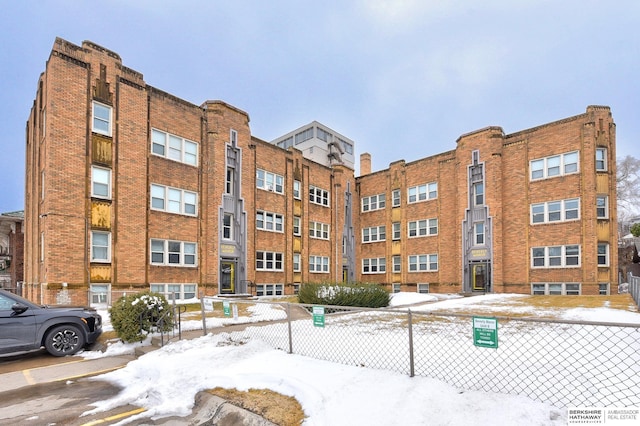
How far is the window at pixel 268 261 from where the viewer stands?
2762cm

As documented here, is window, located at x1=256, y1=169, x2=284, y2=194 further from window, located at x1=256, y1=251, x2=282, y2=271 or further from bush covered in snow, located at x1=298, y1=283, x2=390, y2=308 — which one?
bush covered in snow, located at x1=298, y1=283, x2=390, y2=308

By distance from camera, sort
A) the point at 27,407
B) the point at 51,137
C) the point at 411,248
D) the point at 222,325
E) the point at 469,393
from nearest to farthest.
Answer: the point at 469,393 < the point at 27,407 < the point at 222,325 < the point at 51,137 < the point at 411,248

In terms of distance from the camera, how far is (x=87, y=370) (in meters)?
7.93

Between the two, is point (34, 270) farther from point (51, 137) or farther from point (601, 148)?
→ point (601, 148)

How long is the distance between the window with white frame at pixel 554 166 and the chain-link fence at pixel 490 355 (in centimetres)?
1987

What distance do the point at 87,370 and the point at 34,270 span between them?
16.0 meters

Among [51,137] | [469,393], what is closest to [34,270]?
[51,137]

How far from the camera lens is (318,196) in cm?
3359

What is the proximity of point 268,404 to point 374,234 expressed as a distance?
105 ft

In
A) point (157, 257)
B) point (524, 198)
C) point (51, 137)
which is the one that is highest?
point (51, 137)

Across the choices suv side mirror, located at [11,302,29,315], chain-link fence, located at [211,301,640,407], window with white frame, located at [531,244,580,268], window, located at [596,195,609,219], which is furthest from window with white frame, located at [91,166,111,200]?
window, located at [596,195,609,219]

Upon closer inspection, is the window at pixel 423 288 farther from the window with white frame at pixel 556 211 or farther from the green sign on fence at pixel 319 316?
the green sign on fence at pixel 319 316

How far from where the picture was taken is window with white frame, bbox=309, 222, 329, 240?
32.7 meters

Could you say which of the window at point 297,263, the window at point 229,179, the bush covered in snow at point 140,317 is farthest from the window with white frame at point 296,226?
the bush covered in snow at point 140,317
